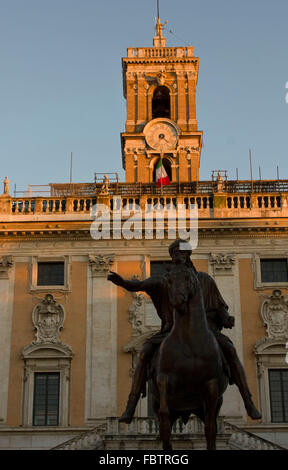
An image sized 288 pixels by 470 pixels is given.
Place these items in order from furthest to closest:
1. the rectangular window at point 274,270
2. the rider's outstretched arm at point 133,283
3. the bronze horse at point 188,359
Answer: the rectangular window at point 274,270
the rider's outstretched arm at point 133,283
the bronze horse at point 188,359

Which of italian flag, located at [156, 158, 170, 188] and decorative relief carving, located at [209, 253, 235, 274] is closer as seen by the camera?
decorative relief carving, located at [209, 253, 235, 274]

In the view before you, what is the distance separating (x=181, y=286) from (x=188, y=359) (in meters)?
1.17

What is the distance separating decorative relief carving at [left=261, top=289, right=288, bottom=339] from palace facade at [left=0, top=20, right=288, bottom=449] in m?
0.04

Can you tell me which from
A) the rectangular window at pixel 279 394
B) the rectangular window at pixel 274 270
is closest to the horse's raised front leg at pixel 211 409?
the rectangular window at pixel 279 394

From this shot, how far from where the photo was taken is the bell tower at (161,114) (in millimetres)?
41000

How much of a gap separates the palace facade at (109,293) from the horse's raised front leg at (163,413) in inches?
716

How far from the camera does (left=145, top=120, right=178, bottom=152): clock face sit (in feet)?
135

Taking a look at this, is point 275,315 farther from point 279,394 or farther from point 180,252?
point 180,252

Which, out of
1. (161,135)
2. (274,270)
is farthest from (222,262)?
(161,135)

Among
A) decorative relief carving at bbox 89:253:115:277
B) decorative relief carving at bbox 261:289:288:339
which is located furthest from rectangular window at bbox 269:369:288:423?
decorative relief carving at bbox 89:253:115:277

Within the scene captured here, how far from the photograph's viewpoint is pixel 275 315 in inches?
1329

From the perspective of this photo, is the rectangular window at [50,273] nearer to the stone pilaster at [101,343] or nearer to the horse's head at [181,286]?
the stone pilaster at [101,343]

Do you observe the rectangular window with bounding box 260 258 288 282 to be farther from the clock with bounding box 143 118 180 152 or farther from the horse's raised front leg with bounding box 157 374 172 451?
the horse's raised front leg with bounding box 157 374 172 451
